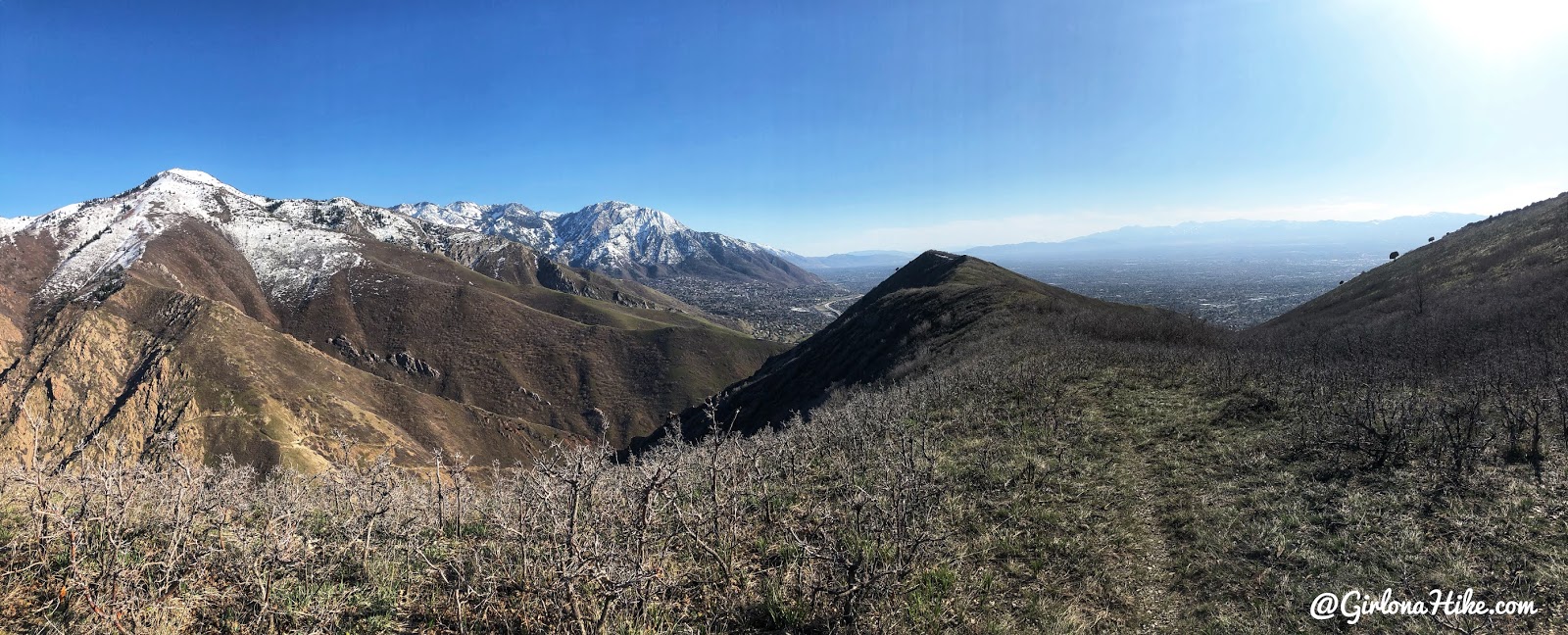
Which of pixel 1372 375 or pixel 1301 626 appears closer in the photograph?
pixel 1301 626

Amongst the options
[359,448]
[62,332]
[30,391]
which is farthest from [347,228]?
[359,448]

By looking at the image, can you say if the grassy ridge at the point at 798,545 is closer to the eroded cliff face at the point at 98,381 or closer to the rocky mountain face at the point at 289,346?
the rocky mountain face at the point at 289,346

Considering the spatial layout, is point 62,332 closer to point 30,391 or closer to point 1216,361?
point 30,391

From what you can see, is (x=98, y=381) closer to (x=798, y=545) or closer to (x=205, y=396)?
(x=205, y=396)

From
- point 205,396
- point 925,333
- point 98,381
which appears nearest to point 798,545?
point 925,333

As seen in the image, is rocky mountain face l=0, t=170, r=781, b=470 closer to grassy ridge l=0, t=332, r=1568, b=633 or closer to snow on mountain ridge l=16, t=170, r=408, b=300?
snow on mountain ridge l=16, t=170, r=408, b=300

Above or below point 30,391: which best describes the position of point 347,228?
above

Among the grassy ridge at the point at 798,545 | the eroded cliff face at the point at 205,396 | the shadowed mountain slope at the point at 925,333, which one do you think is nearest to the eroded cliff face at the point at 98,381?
the eroded cliff face at the point at 205,396

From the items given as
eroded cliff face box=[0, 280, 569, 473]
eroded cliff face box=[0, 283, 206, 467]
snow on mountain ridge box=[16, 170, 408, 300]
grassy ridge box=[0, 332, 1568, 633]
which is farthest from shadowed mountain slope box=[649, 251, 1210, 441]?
snow on mountain ridge box=[16, 170, 408, 300]
